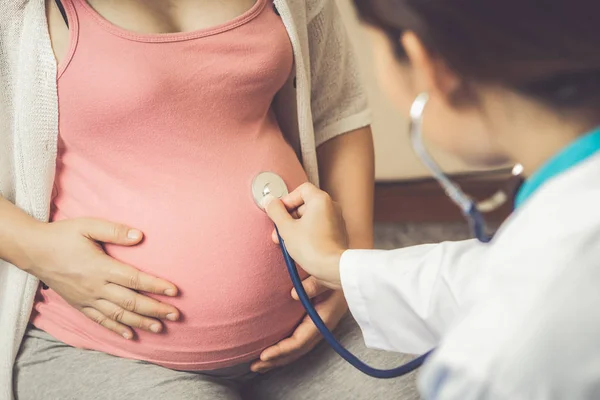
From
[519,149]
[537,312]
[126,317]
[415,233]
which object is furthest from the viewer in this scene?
[415,233]

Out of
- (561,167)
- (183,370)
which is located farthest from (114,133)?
(561,167)

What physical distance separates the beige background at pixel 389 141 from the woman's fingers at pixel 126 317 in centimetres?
123

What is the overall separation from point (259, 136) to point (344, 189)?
21 centimetres

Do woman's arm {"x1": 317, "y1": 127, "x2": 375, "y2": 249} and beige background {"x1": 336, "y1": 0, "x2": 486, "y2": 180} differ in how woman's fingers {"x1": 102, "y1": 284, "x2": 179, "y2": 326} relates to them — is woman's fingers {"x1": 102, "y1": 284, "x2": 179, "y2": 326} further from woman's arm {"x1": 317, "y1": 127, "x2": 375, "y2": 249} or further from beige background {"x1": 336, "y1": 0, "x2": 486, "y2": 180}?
beige background {"x1": 336, "y1": 0, "x2": 486, "y2": 180}

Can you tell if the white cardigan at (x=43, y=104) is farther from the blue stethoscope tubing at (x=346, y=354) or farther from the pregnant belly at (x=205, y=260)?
the blue stethoscope tubing at (x=346, y=354)

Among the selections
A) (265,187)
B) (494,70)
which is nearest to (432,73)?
(494,70)

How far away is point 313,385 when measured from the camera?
958mm

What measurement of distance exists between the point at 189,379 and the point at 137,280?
15 centimetres

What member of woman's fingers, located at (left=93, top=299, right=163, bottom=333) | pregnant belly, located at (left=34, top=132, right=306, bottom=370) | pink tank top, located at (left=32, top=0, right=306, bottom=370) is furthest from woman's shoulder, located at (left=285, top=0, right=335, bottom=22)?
woman's fingers, located at (left=93, top=299, right=163, bottom=333)

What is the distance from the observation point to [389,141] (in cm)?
212

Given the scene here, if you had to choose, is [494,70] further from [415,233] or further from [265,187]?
[415,233]

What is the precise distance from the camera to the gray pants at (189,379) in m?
0.87

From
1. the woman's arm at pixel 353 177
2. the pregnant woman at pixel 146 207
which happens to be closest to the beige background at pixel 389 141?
the woman's arm at pixel 353 177

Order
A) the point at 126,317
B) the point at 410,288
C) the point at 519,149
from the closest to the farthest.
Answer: the point at 519,149 < the point at 410,288 < the point at 126,317
